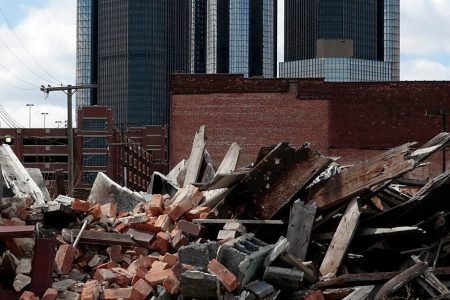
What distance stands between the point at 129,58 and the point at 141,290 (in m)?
146

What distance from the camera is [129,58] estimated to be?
15300 centimetres

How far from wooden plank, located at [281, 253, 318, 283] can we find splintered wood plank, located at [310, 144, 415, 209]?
1377 millimetres

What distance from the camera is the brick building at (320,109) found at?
41.0m

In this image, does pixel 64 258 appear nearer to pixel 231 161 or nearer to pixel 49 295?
pixel 49 295

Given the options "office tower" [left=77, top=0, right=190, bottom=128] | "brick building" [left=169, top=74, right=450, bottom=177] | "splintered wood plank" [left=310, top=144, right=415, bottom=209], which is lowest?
"splintered wood plank" [left=310, top=144, right=415, bottom=209]

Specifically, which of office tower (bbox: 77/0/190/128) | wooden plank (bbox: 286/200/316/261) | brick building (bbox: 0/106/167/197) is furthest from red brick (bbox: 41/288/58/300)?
office tower (bbox: 77/0/190/128)

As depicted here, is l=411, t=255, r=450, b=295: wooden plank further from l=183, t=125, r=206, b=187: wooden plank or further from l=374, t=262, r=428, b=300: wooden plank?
l=183, t=125, r=206, b=187: wooden plank

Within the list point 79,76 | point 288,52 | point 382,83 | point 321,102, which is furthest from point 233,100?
point 288,52

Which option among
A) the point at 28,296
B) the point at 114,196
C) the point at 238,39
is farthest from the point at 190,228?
the point at 238,39

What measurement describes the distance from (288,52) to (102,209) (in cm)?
15947

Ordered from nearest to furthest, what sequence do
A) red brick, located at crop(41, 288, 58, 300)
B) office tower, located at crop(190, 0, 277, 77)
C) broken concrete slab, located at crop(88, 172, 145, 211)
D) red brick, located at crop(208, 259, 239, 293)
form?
red brick, located at crop(208, 259, 239, 293) < red brick, located at crop(41, 288, 58, 300) < broken concrete slab, located at crop(88, 172, 145, 211) < office tower, located at crop(190, 0, 277, 77)

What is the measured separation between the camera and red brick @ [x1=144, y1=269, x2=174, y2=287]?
9.57 metres

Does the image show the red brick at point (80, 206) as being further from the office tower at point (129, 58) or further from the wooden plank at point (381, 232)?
the office tower at point (129, 58)

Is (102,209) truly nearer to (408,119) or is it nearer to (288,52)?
(408,119)
